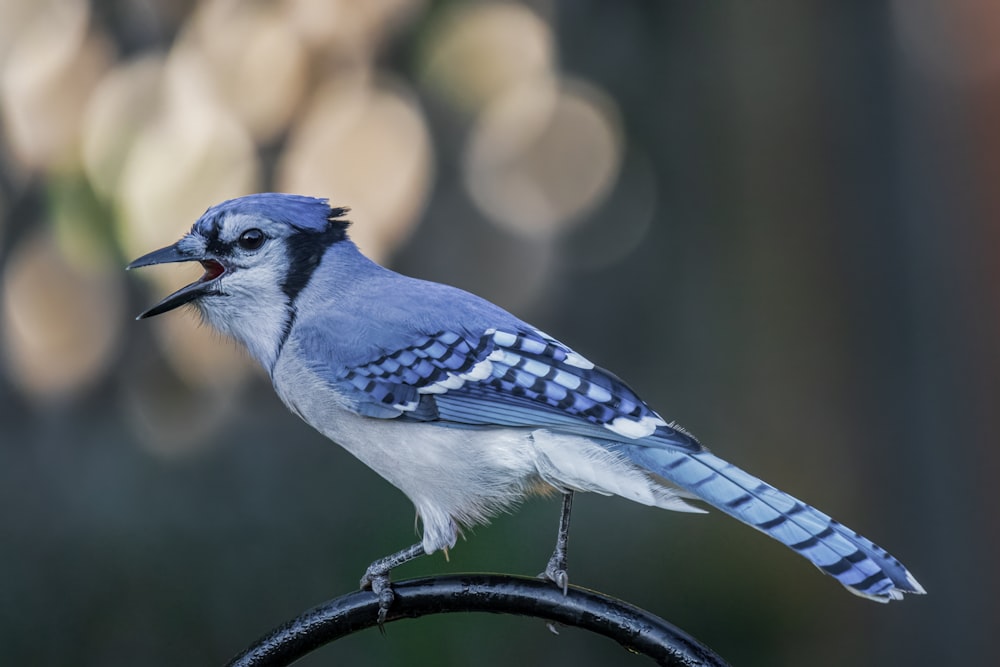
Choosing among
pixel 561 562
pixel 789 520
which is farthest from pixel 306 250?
pixel 789 520

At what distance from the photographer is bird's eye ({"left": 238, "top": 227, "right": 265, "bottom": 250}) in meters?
1.17

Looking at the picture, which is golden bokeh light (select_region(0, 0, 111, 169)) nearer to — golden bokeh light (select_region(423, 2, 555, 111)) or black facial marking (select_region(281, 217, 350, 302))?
golden bokeh light (select_region(423, 2, 555, 111))

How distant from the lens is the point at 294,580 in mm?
2508

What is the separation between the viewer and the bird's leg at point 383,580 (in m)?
1.04

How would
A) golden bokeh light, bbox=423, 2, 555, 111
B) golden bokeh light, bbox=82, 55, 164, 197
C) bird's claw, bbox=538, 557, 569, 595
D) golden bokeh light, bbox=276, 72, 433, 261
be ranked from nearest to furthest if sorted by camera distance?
bird's claw, bbox=538, 557, 569, 595, golden bokeh light, bbox=82, 55, 164, 197, golden bokeh light, bbox=276, 72, 433, 261, golden bokeh light, bbox=423, 2, 555, 111

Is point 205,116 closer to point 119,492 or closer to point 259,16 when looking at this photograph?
point 259,16

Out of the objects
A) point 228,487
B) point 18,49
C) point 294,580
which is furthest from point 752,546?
point 18,49

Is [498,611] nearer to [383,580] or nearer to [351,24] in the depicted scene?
[383,580]

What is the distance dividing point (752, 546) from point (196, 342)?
4.48 ft

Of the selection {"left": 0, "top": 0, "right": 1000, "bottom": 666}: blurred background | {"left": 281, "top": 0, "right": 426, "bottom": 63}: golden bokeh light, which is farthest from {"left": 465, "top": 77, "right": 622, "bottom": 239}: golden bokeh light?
{"left": 281, "top": 0, "right": 426, "bottom": 63}: golden bokeh light

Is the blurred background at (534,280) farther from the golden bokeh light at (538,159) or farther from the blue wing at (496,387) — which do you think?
the blue wing at (496,387)

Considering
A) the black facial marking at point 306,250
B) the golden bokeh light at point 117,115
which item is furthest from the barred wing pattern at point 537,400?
the golden bokeh light at point 117,115

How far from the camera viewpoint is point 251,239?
3.84ft

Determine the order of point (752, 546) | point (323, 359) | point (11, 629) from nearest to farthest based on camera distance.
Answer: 1. point (323, 359)
2. point (11, 629)
3. point (752, 546)
